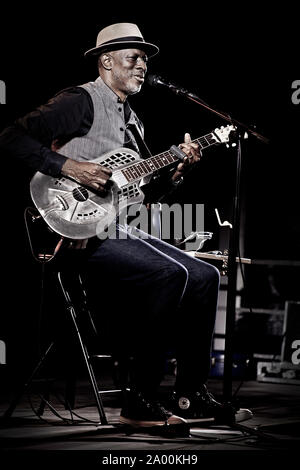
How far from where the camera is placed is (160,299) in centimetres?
331

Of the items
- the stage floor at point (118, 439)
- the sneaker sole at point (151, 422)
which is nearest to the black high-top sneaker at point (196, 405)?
the stage floor at point (118, 439)

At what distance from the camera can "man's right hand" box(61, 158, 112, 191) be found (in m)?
3.36

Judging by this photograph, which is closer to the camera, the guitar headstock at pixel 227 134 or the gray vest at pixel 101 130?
the guitar headstock at pixel 227 134

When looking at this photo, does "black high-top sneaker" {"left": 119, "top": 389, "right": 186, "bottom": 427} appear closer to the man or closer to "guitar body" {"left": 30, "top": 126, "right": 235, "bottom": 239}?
the man

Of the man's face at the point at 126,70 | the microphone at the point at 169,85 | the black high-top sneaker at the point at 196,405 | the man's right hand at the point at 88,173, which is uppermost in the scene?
the man's face at the point at 126,70

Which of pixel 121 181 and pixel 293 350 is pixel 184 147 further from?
pixel 293 350

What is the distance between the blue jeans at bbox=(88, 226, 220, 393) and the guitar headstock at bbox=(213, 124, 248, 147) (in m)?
0.67

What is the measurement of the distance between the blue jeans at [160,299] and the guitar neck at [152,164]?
Result: 0.30 metres

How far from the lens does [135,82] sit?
3752 mm

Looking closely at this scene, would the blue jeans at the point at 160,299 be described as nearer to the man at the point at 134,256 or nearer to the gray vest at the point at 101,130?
the man at the point at 134,256

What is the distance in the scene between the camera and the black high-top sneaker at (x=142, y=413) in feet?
10.3

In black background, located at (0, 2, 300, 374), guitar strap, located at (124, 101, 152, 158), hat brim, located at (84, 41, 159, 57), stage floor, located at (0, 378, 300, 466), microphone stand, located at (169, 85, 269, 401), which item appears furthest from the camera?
black background, located at (0, 2, 300, 374)

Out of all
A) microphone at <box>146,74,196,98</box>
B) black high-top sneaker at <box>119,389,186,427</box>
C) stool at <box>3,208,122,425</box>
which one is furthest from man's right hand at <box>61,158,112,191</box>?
black high-top sneaker at <box>119,389,186,427</box>

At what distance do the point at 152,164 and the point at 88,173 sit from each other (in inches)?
17.2
